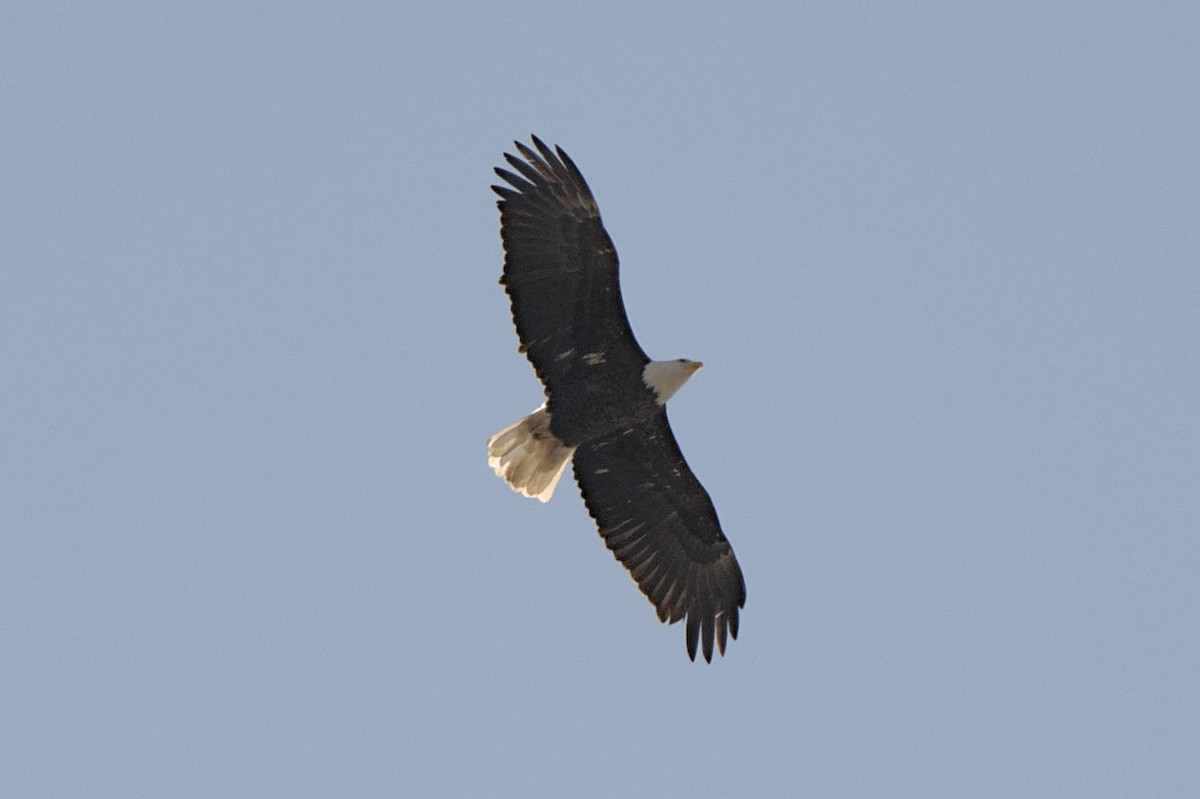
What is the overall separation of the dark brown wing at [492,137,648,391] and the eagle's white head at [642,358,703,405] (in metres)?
0.42

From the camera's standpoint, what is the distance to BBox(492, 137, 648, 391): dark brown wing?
13.1 meters

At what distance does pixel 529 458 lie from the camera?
46.1 feet

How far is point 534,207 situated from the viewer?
13.1 meters

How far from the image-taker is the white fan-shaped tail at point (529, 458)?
45.7 feet

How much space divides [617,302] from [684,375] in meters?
0.73

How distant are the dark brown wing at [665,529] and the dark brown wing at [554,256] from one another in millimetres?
1232

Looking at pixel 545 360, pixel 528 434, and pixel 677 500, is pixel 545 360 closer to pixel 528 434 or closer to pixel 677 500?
pixel 528 434

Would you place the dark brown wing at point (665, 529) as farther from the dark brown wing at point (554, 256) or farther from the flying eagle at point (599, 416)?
the dark brown wing at point (554, 256)

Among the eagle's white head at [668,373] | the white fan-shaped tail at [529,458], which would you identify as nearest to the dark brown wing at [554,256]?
the eagle's white head at [668,373]

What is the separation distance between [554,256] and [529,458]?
5.56 ft

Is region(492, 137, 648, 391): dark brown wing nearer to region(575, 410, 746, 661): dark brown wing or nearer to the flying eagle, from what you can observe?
the flying eagle

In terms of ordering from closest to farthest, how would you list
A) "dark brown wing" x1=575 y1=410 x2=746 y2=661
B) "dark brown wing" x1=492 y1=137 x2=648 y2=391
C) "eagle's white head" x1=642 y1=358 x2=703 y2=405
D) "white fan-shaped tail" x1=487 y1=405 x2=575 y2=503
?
1. "dark brown wing" x1=492 y1=137 x2=648 y2=391
2. "eagle's white head" x1=642 y1=358 x2=703 y2=405
3. "white fan-shaped tail" x1=487 y1=405 x2=575 y2=503
4. "dark brown wing" x1=575 y1=410 x2=746 y2=661

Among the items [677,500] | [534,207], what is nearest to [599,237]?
[534,207]

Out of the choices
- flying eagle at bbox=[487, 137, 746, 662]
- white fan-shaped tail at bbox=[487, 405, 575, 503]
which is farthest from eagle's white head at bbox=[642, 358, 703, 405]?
white fan-shaped tail at bbox=[487, 405, 575, 503]
